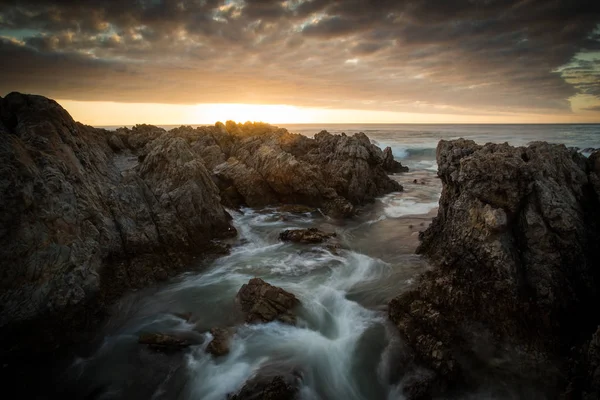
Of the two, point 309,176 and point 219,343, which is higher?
point 309,176

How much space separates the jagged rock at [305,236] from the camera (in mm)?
14852

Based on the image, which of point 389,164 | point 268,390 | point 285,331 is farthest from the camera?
point 389,164

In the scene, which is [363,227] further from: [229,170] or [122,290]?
[122,290]

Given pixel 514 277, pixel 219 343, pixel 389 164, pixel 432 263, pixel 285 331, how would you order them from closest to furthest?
pixel 514 277 → pixel 219 343 → pixel 285 331 → pixel 432 263 → pixel 389 164

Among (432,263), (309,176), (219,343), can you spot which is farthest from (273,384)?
(309,176)

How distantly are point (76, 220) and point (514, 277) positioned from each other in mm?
12276

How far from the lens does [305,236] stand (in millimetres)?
14984

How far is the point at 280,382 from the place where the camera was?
22.1ft

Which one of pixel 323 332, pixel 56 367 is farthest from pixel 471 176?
pixel 56 367

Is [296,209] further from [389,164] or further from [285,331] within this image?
[389,164]

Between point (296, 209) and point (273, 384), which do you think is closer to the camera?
point (273, 384)

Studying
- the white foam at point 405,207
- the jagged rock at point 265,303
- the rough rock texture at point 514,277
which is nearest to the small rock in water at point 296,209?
the white foam at point 405,207

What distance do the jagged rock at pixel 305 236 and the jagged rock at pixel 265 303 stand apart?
16.7 ft

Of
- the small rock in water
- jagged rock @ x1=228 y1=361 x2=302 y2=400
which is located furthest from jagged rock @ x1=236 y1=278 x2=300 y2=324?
the small rock in water
